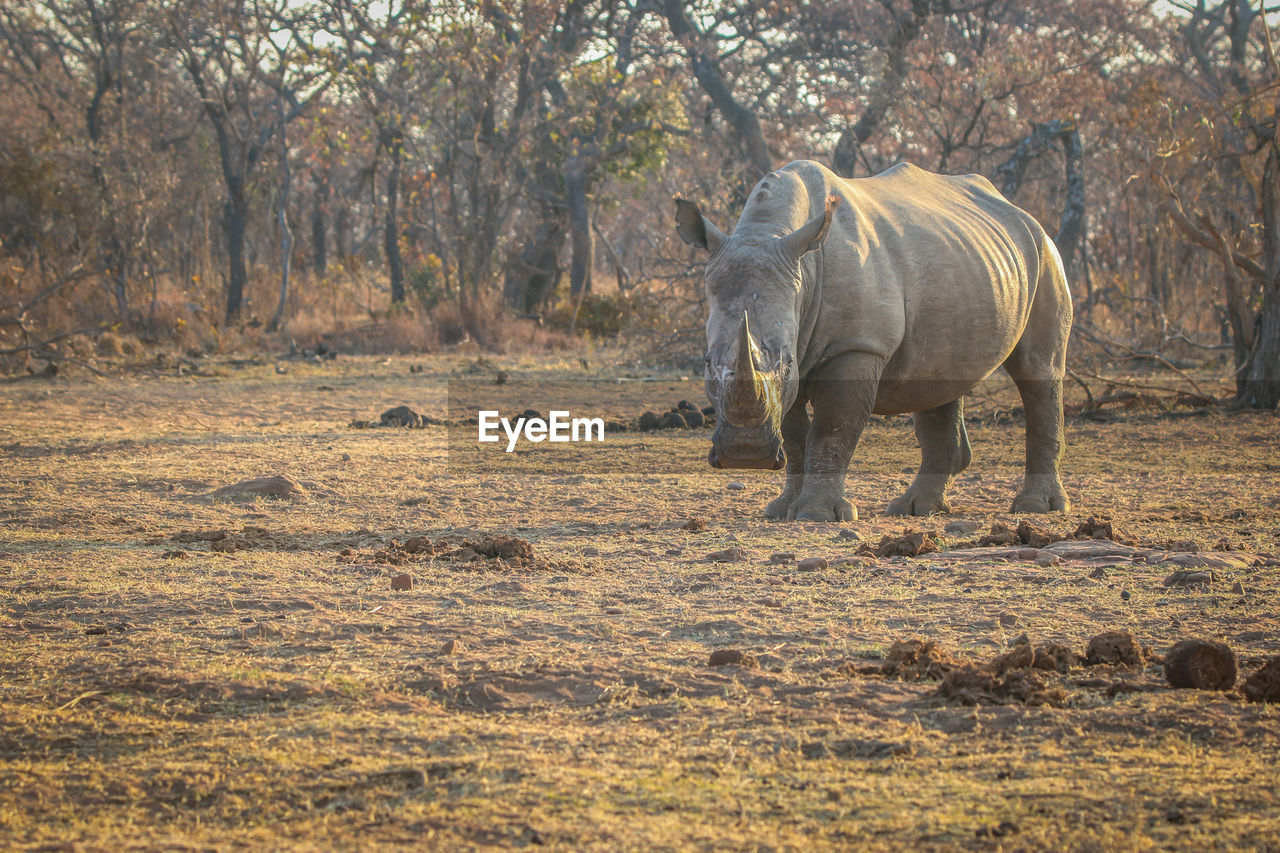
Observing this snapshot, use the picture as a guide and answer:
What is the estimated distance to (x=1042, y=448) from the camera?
23.2 ft

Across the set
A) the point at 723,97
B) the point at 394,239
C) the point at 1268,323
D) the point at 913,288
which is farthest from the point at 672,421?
the point at 394,239

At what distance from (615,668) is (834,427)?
110 inches

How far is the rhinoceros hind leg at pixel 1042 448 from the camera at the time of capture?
272 inches

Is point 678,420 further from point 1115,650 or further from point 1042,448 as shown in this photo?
point 1115,650

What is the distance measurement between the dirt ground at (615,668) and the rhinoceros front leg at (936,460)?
17 centimetres

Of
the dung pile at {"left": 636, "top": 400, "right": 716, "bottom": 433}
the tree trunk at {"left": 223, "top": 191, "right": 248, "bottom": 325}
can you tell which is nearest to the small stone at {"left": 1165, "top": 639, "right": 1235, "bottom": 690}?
the dung pile at {"left": 636, "top": 400, "right": 716, "bottom": 433}

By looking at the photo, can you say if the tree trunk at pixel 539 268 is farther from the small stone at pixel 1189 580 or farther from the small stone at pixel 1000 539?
the small stone at pixel 1189 580

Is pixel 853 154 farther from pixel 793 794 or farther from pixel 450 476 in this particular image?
pixel 793 794

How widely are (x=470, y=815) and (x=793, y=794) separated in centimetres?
64

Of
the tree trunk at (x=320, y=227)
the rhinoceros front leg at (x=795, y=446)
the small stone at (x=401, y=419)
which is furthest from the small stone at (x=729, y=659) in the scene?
the tree trunk at (x=320, y=227)

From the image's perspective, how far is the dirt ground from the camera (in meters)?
2.69

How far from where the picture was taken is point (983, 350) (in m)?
6.66

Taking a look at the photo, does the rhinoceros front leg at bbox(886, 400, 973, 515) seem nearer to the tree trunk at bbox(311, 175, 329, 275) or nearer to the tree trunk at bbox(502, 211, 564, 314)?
the tree trunk at bbox(502, 211, 564, 314)

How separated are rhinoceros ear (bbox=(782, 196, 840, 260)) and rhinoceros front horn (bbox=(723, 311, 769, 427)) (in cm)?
57
